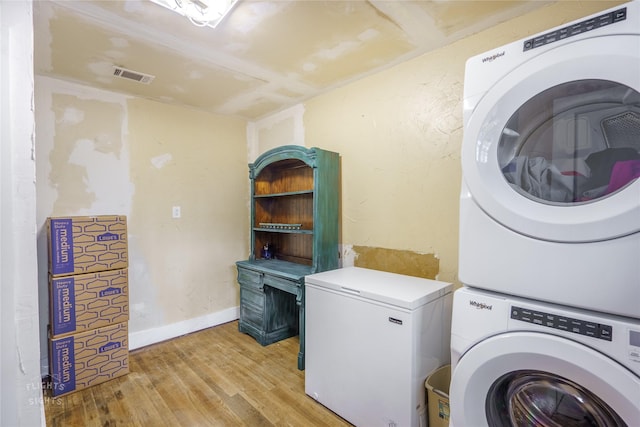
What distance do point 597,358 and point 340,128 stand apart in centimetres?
218

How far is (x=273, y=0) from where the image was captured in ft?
4.96

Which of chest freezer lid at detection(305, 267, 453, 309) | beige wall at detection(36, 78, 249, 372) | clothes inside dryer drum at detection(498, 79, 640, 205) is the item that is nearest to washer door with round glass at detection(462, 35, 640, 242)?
clothes inside dryer drum at detection(498, 79, 640, 205)

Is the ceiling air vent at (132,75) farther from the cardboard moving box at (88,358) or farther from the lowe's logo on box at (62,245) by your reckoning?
the cardboard moving box at (88,358)

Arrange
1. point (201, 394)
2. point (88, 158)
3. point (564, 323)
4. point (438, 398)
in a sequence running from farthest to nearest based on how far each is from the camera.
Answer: point (88, 158), point (201, 394), point (438, 398), point (564, 323)

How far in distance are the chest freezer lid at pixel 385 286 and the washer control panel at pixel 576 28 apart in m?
1.12

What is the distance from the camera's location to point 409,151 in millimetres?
2129

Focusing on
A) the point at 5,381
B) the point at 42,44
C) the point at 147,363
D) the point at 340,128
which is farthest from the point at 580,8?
the point at 147,363

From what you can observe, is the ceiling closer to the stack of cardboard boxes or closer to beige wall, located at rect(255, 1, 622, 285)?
beige wall, located at rect(255, 1, 622, 285)

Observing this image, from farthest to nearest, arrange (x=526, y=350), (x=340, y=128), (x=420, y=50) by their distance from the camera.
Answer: (x=340, y=128)
(x=420, y=50)
(x=526, y=350)

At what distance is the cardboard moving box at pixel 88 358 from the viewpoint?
6.69 ft

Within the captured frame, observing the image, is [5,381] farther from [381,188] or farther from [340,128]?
Result: [340,128]

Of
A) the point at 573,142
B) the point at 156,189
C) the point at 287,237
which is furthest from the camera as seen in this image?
the point at 287,237

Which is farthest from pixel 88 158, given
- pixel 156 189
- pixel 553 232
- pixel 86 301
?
pixel 553 232

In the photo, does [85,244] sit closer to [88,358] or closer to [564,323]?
[88,358]
